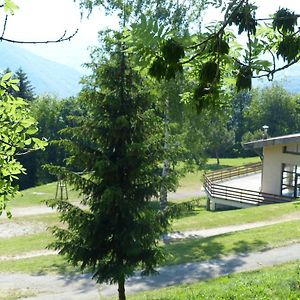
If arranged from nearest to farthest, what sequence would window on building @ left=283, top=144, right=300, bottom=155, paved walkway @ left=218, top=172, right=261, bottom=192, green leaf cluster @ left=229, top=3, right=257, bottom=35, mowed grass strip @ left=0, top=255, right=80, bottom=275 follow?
1. green leaf cluster @ left=229, top=3, right=257, bottom=35
2. mowed grass strip @ left=0, top=255, right=80, bottom=275
3. window on building @ left=283, top=144, right=300, bottom=155
4. paved walkway @ left=218, top=172, right=261, bottom=192

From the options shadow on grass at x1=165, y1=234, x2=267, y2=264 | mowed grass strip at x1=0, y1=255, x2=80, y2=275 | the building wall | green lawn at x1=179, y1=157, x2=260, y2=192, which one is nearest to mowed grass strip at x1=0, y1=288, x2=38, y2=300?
mowed grass strip at x1=0, y1=255, x2=80, y2=275

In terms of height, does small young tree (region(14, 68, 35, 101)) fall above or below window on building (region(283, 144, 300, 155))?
above

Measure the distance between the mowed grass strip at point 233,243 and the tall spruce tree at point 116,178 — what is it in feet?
17.9

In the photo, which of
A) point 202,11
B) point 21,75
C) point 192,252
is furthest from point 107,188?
point 21,75

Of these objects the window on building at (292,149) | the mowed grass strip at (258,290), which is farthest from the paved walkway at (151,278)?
the window on building at (292,149)

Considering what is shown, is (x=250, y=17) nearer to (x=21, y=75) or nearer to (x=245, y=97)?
(x=21, y=75)

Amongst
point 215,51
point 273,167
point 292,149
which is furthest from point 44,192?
point 215,51

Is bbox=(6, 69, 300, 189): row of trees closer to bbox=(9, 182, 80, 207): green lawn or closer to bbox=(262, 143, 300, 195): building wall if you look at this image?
bbox=(9, 182, 80, 207): green lawn

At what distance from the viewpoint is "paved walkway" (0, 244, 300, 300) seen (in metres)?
14.4

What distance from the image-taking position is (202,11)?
2145 cm

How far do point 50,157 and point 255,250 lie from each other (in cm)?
4649

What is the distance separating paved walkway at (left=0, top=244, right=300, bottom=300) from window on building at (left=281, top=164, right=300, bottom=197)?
11372 millimetres

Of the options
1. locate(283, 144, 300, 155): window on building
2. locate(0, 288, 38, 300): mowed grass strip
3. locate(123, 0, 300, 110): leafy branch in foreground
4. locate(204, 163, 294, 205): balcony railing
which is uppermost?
locate(123, 0, 300, 110): leafy branch in foreground

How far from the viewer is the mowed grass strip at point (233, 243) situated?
56.0 feet
